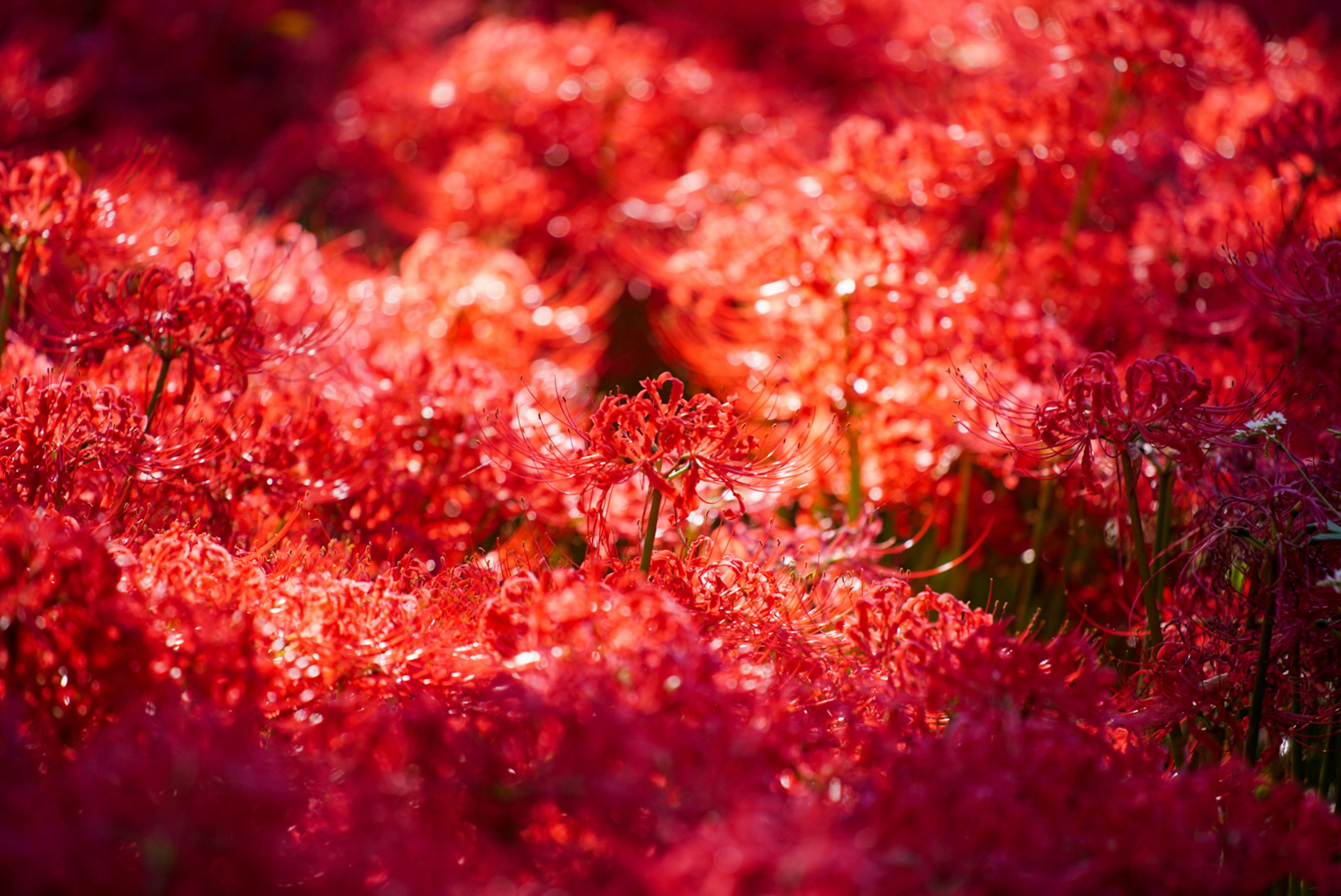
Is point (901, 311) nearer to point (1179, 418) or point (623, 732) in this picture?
point (1179, 418)

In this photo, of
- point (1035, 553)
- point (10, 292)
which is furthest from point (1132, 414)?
point (10, 292)

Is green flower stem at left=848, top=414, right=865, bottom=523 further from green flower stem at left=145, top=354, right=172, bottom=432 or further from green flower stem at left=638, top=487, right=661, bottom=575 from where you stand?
green flower stem at left=145, top=354, right=172, bottom=432

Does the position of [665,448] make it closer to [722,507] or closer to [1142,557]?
[722,507]

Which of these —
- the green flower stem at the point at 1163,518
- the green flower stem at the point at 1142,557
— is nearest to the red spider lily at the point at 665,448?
the green flower stem at the point at 1142,557

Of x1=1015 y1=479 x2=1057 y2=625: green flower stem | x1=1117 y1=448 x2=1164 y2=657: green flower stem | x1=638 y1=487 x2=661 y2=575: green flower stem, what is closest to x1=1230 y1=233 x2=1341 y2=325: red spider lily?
x1=1117 y1=448 x2=1164 y2=657: green flower stem

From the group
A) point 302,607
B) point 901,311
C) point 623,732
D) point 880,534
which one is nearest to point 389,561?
point 302,607

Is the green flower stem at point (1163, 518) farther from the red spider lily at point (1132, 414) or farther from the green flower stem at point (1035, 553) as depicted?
the green flower stem at point (1035, 553)
